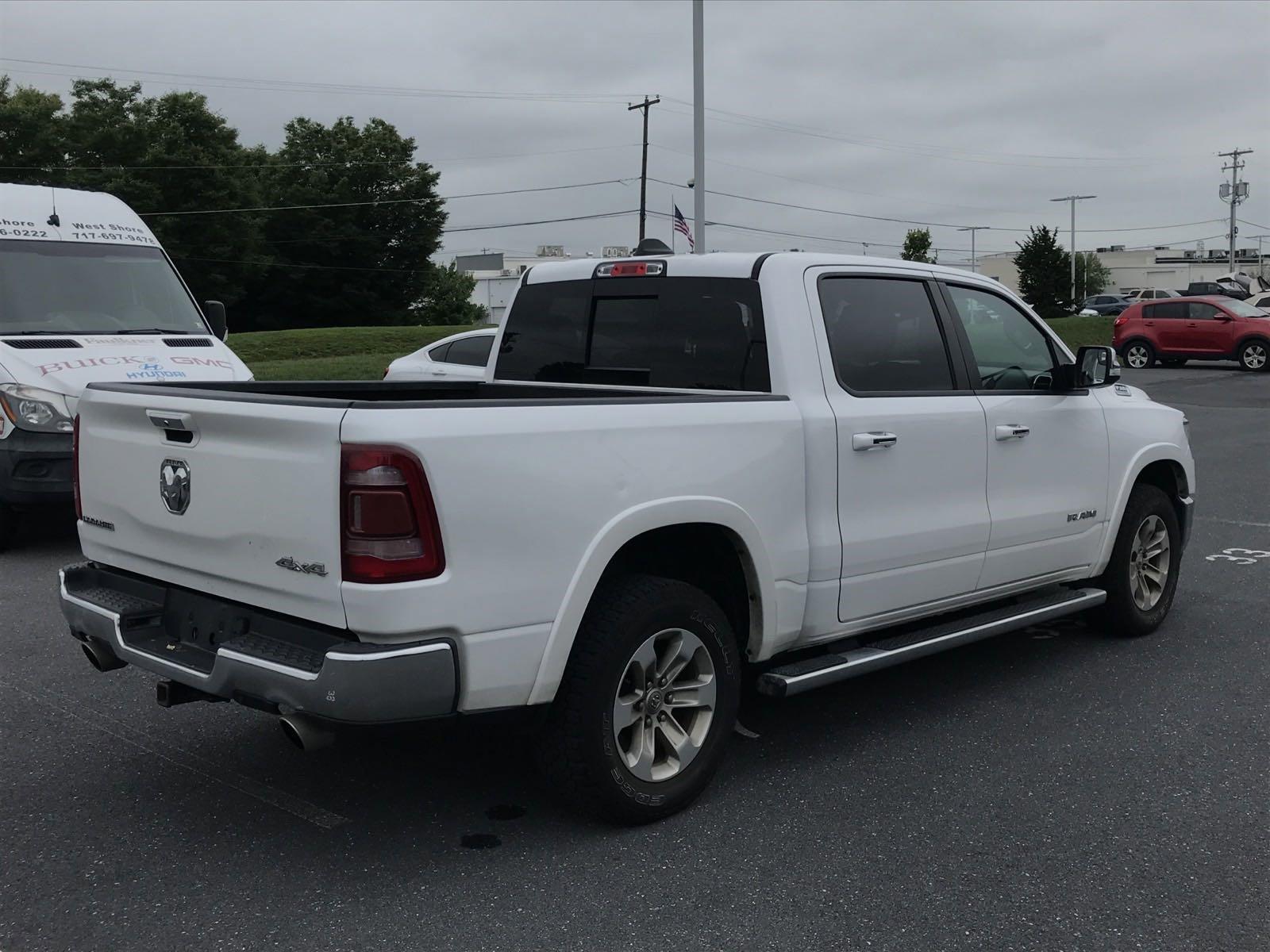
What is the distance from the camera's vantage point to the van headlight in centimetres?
822

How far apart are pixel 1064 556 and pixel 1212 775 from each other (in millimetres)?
1436

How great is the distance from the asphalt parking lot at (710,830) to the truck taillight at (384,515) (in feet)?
1.63

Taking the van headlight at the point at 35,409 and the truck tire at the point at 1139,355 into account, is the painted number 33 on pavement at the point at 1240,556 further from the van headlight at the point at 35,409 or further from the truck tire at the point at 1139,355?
the truck tire at the point at 1139,355

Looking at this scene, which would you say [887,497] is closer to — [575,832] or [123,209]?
[575,832]

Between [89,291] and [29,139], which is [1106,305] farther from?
[89,291]

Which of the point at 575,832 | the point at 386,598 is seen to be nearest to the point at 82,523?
the point at 386,598

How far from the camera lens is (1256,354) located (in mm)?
29000

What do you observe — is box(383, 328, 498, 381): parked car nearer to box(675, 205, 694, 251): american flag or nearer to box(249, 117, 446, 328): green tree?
→ box(675, 205, 694, 251): american flag

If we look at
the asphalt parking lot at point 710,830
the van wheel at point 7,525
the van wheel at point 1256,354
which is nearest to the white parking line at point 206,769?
the asphalt parking lot at point 710,830

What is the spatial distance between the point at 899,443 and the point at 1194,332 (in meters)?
28.0

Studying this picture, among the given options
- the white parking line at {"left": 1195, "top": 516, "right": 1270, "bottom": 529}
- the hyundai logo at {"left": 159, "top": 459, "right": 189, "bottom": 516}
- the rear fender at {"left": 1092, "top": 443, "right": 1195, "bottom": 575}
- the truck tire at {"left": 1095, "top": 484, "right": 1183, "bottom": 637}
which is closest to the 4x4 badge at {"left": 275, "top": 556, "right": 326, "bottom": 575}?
the hyundai logo at {"left": 159, "top": 459, "right": 189, "bottom": 516}

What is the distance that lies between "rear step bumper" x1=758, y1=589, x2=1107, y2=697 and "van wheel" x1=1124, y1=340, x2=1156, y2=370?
88.4 ft

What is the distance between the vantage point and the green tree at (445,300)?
207ft

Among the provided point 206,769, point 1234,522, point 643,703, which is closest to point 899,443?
point 643,703
